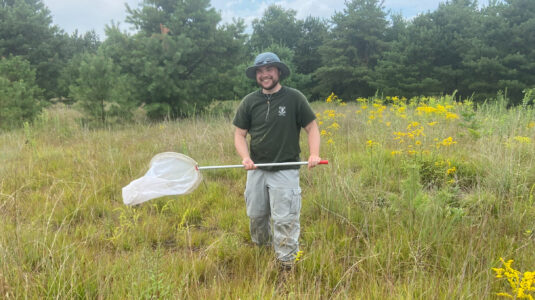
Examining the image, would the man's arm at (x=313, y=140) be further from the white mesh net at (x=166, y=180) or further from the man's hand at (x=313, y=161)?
the white mesh net at (x=166, y=180)

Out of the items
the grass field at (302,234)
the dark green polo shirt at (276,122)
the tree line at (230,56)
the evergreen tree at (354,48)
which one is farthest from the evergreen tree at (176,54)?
the evergreen tree at (354,48)

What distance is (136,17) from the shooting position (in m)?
10.2

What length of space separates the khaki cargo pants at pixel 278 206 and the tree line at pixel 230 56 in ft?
18.1

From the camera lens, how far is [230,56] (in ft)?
36.9

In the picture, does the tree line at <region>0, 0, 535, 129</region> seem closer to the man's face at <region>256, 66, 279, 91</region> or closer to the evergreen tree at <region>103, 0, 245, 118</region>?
the evergreen tree at <region>103, 0, 245, 118</region>

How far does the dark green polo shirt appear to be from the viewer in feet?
7.99

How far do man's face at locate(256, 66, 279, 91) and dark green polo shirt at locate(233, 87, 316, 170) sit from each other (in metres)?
0.08

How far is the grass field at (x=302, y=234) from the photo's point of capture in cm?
176

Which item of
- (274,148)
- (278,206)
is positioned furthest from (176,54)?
(278,206)

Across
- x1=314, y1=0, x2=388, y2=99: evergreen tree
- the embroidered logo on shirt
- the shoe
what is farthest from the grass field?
x1=314, y1=0, x2=388, y2=99: evergreen tree

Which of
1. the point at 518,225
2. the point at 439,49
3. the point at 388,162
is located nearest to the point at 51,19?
the point at 388,162

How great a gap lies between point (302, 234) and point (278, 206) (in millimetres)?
568

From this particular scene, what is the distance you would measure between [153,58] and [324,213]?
860 cm

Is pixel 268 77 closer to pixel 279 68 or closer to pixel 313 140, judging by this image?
pixel 279 68
